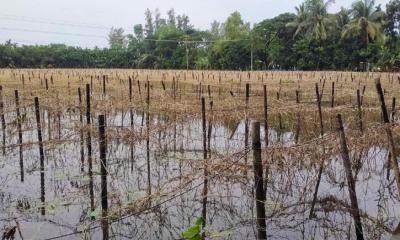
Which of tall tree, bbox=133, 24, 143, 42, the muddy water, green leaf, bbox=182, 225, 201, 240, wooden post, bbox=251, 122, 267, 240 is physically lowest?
the muddy water

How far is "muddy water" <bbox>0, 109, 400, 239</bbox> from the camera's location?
226 inches

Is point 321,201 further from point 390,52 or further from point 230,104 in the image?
point 390,52

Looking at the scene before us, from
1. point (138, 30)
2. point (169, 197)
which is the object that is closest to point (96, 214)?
point (169, 197)

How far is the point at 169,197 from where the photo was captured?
23.0 ft

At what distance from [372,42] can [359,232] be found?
4154 cm

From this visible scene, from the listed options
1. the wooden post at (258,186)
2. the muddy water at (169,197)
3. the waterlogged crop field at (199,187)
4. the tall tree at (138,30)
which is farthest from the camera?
the tall tree at (138,30)

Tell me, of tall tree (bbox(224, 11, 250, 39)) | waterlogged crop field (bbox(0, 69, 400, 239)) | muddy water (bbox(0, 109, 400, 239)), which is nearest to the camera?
waterlogged crop field (bbox(0, 69, 400, 239))

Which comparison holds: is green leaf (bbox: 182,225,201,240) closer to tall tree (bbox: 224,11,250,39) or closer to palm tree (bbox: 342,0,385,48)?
palm tree (bbox: 342,0,385,48)

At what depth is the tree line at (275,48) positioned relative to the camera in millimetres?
42219

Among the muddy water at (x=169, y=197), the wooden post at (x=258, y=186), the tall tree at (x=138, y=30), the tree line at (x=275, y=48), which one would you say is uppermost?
the tall tree at (x=138, y=30)

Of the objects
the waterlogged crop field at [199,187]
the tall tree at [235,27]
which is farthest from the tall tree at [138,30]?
the waterlogged crop field at [199,187]

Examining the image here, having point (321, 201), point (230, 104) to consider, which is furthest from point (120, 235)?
point (230, 104)

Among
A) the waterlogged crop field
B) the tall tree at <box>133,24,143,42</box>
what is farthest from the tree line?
the waterlogged crop field

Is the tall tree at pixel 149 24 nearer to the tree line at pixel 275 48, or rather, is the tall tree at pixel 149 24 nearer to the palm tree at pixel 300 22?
the tree line at pixel 275 48
